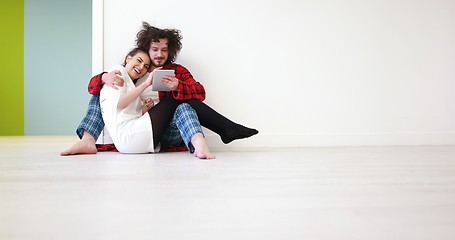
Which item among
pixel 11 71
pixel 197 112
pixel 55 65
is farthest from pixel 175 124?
pixel 11 71

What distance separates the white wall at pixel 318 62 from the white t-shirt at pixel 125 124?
2.10 feet

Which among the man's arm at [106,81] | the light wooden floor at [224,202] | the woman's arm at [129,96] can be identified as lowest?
the light wooden floor at [224,202]

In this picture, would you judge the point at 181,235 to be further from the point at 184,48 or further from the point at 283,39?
the point at 283,39

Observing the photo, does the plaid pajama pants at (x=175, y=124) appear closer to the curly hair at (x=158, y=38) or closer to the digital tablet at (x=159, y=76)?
the digital tablet at (x=159, y=76)

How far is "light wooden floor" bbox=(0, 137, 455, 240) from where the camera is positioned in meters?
0.78

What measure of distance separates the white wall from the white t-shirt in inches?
25.2

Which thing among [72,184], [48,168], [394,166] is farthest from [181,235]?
[394,166]

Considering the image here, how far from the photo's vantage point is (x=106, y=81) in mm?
→ 2342

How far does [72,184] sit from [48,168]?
454 millimetres

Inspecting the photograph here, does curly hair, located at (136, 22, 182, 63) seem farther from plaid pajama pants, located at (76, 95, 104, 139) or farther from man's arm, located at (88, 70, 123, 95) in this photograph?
plaid pajama pants, located at (76, 95, 104, 139)

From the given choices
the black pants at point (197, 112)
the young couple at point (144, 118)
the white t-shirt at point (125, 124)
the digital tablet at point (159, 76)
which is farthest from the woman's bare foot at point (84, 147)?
the digital tablet at point (159, 76)

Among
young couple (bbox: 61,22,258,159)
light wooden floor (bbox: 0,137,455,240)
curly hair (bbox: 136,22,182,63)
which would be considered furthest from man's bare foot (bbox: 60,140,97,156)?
curly hair (bbox: 136,22,182,63)

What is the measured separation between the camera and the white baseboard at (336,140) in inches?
119

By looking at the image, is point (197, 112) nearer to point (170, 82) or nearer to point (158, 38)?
point (170, 82)
